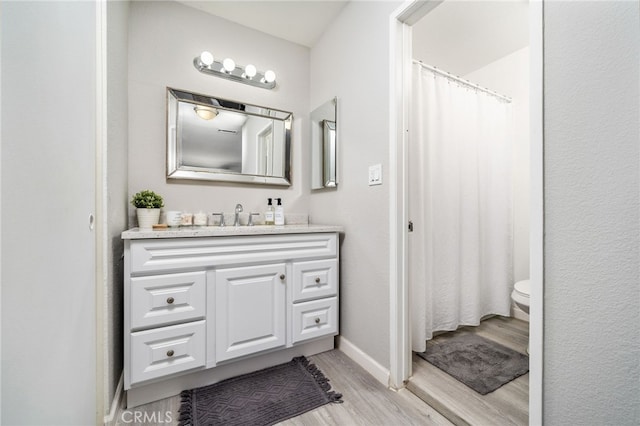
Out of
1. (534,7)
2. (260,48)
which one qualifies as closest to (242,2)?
(260,48)

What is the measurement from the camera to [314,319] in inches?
63.1

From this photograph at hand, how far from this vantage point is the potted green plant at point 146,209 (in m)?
1.46

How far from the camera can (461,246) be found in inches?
77.7

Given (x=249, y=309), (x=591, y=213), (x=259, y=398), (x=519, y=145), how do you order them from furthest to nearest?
(x=519, y=145), (x=249, y=309), (x=259, y=398), (x=591, y=213)

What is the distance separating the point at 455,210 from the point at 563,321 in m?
1.26

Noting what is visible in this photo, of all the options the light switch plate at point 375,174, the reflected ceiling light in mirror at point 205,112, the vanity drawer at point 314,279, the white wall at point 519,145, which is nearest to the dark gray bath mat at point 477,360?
the vanity drawer at point 314,279

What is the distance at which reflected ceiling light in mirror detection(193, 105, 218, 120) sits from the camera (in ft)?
5.85

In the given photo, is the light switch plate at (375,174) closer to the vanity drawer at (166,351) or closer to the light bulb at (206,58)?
the vanity drawer at (166,351)

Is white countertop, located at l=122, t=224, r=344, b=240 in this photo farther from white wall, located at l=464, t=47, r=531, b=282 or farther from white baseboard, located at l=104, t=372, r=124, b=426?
white wall, located at l=464, t=47, r=531, b=282

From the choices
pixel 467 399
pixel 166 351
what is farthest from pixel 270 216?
pixel 467 399

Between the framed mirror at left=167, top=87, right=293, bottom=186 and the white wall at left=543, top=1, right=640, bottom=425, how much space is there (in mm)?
1633

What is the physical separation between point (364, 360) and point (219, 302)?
92 centimetres

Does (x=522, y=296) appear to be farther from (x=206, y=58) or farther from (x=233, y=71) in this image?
(x=206, y=58)

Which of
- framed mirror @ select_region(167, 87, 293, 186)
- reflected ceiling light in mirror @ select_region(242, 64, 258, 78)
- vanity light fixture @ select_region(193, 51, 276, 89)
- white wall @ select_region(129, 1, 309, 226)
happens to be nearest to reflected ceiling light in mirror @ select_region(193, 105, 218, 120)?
framed mirror @ select_region(167, 87, 293, 186)
